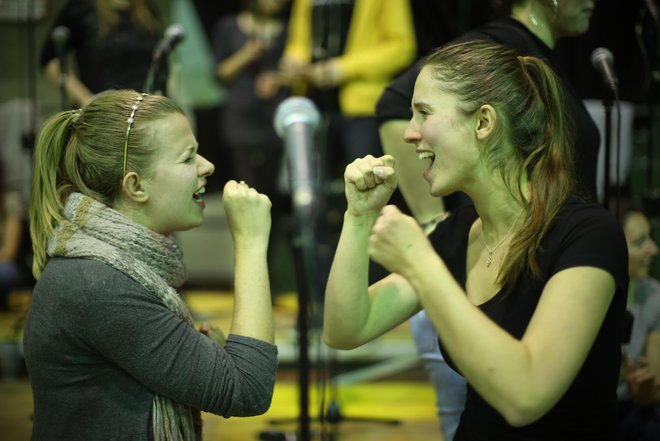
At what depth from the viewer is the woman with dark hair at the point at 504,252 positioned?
1.41 metres

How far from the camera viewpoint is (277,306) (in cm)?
507

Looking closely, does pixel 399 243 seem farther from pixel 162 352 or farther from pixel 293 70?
pixel 293 70

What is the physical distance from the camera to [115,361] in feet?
5.27

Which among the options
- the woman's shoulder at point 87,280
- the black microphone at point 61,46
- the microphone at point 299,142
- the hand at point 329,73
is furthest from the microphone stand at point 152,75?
the hand at point 329,73

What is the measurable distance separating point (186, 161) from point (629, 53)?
1.32 meters

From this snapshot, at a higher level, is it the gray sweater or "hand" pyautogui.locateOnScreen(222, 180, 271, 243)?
"hand" pyautogui.locateOnScreen(222, 180, 271, 243)

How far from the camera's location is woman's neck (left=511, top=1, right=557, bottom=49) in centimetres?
206

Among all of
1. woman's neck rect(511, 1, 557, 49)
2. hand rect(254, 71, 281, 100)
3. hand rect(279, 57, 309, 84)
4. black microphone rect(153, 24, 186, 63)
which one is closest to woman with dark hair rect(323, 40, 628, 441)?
woman's neck rect(511, 1, 557, 49)

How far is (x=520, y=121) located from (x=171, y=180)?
675 millimetres

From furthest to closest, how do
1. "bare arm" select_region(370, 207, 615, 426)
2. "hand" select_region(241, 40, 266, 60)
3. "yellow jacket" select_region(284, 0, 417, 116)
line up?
"hand" select_region(241, 40, 266, 60)
"yellow jacket" select_region(284, 0, 417, 116)
"bare arm" select_region(370, 207, 615, 426)

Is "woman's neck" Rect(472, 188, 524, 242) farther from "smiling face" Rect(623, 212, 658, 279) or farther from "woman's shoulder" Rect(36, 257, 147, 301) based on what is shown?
"smiling face" Rect(623, 212, 658, 279)

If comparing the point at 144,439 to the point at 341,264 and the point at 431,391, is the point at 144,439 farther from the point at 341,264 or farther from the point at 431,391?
the point at 431,391

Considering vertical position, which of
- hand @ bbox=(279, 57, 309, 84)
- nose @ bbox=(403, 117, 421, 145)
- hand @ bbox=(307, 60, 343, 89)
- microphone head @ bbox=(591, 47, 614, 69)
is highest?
nose @ bbox=(403, 117, 421, 145)

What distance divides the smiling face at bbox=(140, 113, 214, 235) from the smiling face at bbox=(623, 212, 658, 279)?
1.25 meters
